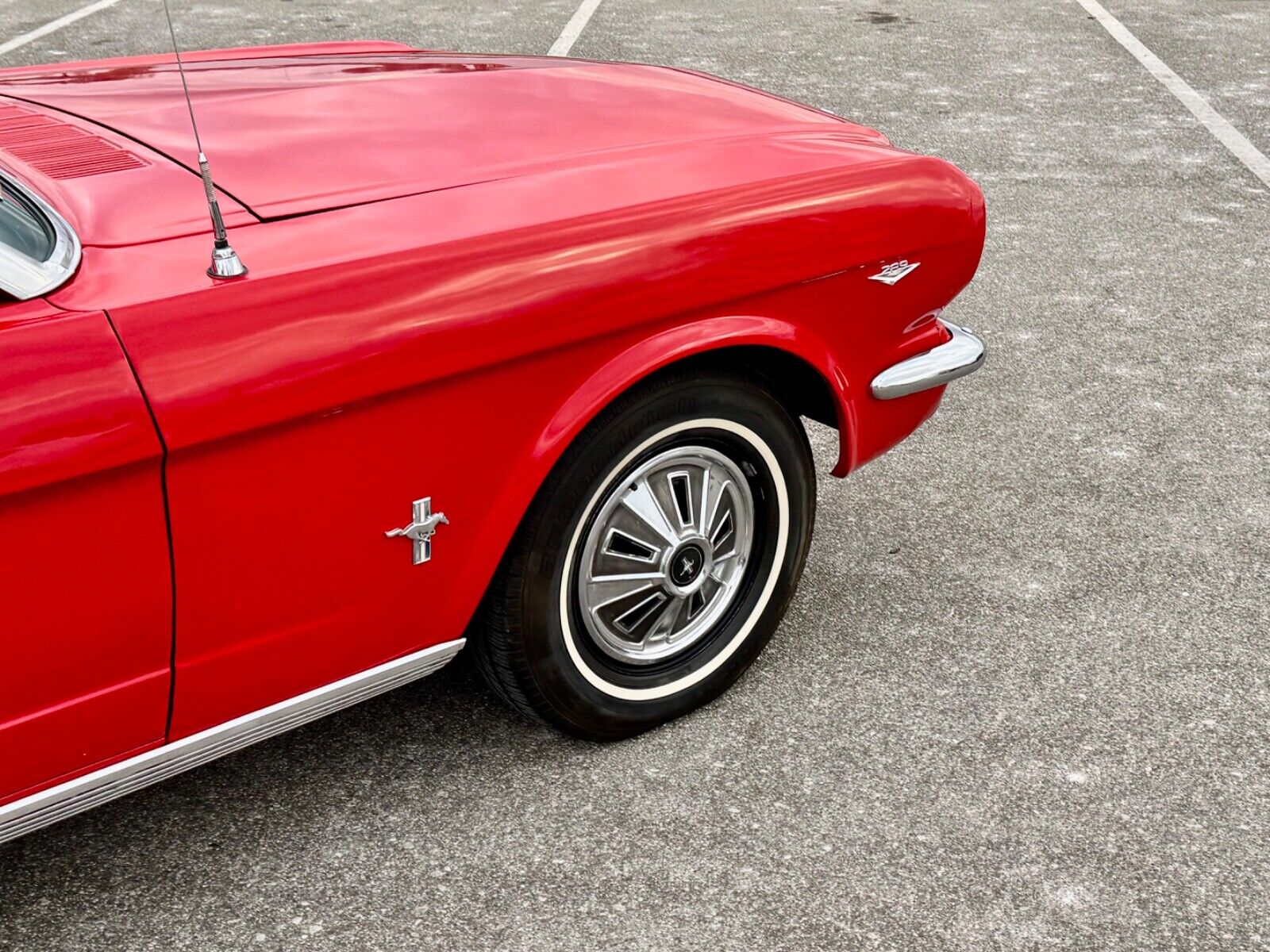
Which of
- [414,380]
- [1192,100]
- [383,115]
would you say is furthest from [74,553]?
[1192,100]

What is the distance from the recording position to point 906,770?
264cm

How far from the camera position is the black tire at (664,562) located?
235 cm

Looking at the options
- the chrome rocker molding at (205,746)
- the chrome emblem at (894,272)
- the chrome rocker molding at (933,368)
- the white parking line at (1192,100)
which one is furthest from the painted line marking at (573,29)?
the chrome rocker molding at (205,746)

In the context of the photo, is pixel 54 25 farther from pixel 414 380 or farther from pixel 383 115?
pixel 414 380

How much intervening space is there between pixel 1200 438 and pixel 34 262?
332 centimetres

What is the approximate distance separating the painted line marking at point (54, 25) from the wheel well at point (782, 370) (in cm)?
Answer: 712

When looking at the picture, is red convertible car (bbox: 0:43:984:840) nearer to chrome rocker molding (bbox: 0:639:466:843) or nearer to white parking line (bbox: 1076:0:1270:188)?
chrome rocker molding (bbox: 0:639:466:843)

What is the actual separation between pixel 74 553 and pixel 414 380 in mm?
541

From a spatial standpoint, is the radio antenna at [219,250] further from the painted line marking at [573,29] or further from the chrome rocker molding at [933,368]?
the painted line marking at [573,29]

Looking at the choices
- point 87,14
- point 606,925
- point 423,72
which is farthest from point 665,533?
point 87,14

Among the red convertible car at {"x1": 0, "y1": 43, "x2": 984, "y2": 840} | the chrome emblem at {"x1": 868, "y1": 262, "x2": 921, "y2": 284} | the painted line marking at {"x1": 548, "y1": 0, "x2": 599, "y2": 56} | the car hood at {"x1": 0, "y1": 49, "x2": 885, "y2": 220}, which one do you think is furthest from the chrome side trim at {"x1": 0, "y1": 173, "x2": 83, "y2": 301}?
the painted line marking at {"x1": 548, "y1": 0, "x2": 599, "y2": 56}

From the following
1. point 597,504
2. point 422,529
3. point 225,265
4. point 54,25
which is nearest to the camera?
point 225,265

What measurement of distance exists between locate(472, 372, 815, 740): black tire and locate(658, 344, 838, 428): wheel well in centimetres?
2

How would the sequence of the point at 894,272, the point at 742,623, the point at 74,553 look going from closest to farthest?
1. the point at 74,553
2. the point at 894,272
3. the point at 742,623
